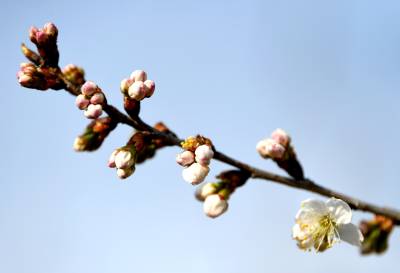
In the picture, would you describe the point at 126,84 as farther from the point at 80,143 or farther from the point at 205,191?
the point at 205,191

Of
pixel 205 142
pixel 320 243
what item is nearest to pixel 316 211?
pixel 320 243

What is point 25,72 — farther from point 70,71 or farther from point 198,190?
point 198,190

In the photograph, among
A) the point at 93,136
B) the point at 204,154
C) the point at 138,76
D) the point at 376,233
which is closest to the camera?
the point at 204,154

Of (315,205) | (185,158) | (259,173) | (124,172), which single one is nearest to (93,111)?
(124,172)

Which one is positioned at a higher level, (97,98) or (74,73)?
(74,73)

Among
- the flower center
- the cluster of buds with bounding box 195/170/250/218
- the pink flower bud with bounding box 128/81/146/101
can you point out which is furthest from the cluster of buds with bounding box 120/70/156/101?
the flower center

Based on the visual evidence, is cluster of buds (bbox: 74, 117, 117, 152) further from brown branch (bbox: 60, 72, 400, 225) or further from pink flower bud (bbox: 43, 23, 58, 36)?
pink flower bud (bbox: 43, 23, 58, 36)
